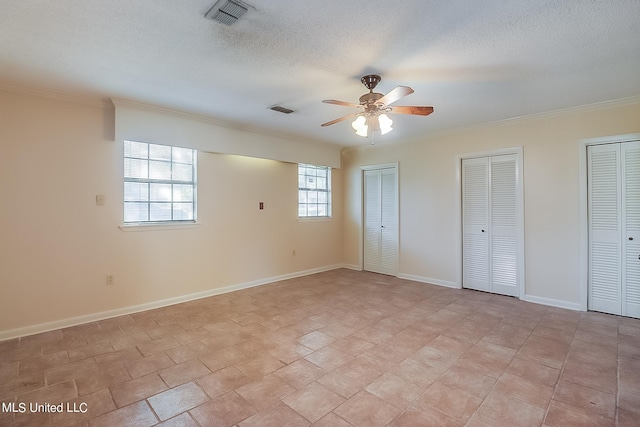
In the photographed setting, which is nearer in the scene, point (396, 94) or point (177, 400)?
point (177, 400)

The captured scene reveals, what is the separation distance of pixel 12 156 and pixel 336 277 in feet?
15.4

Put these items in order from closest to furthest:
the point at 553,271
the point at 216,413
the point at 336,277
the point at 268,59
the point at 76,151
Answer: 1. the point at 216,413
2. the point at 268,59
3. the point at 76,151
4. the point at 553,271
5. the point at 336,277

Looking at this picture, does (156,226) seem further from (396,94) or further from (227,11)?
(396,94)

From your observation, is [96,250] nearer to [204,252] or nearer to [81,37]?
[204,252]

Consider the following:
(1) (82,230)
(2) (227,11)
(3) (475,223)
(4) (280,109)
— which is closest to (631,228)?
(3) (475,223)

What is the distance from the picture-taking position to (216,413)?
1950mm

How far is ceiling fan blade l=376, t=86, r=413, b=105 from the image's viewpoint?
2363 millimetres

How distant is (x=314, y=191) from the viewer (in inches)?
243

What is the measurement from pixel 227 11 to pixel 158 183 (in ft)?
9.19

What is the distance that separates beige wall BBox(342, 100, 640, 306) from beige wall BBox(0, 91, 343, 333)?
300 centimetres

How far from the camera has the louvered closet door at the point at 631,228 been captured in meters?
3.55

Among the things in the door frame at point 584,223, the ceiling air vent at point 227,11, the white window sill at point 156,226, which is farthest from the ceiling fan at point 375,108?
the white window sill at point 156,226

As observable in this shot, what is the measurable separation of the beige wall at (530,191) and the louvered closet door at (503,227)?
17 centimetres

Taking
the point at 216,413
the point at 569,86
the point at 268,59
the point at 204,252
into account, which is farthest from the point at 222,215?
the point at 569,86
